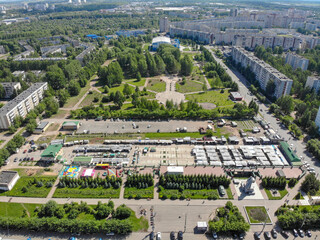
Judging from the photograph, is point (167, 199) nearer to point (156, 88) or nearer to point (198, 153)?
point (198, 153)

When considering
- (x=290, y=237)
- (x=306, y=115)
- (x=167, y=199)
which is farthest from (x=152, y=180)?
(x=306, y=115)

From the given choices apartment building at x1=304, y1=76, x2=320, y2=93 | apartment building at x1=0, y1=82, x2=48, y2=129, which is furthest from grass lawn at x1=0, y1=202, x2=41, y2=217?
apartment building at x1=304, y1=76, x2=320, y2=93

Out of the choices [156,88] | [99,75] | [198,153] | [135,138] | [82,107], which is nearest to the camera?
[198,153]

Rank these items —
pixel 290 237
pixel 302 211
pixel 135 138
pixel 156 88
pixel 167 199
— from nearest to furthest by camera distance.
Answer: pixel 290 237, pixel 302 211, pixel 167 199, pixel 135 138, pixel 156 88

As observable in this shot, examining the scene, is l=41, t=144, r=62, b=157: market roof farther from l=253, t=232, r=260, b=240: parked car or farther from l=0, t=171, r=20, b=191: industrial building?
l=253, t=232, r=260, b=240: parked car

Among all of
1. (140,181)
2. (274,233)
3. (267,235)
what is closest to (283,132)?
(274,233)

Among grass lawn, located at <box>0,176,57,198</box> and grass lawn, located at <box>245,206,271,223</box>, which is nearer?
grass lawn, located at <box>245,206,271,223</box>

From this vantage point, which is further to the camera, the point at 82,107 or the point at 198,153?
the point at 82,107
